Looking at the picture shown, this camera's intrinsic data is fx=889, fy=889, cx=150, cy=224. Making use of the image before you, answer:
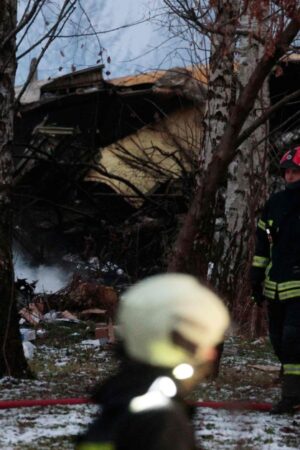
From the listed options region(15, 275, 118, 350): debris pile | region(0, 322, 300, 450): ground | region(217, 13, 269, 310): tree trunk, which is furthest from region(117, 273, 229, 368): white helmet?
region(217, 13, 269, 310): tree trunk

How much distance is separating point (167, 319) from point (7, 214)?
4206 mm

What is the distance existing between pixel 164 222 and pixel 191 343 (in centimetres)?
1317

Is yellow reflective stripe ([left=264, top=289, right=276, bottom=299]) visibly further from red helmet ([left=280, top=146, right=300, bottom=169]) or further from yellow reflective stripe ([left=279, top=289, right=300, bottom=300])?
red helmet ([left=280, top=146, right=300, bottom=169])

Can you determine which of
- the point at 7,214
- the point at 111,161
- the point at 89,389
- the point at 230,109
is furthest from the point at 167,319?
the point at 111,161

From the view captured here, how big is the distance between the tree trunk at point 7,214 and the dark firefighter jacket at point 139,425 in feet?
13.2

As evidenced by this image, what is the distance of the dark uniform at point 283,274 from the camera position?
6.08 m

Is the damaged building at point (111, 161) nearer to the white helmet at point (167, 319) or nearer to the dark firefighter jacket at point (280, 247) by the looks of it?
the dark firefighter jacket at point (280, 247)

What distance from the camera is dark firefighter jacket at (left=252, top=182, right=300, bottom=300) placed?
6.16 meters

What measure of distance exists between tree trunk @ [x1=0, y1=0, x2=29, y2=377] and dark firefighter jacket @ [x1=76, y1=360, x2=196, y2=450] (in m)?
4.03

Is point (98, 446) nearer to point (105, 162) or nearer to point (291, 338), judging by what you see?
point (291, 338)

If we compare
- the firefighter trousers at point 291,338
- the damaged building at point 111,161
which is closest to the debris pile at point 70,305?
the damaged building at point 111,161

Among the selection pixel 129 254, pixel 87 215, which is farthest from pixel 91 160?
pixel 129 254

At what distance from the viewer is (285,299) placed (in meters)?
6.16

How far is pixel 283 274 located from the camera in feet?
20.3
